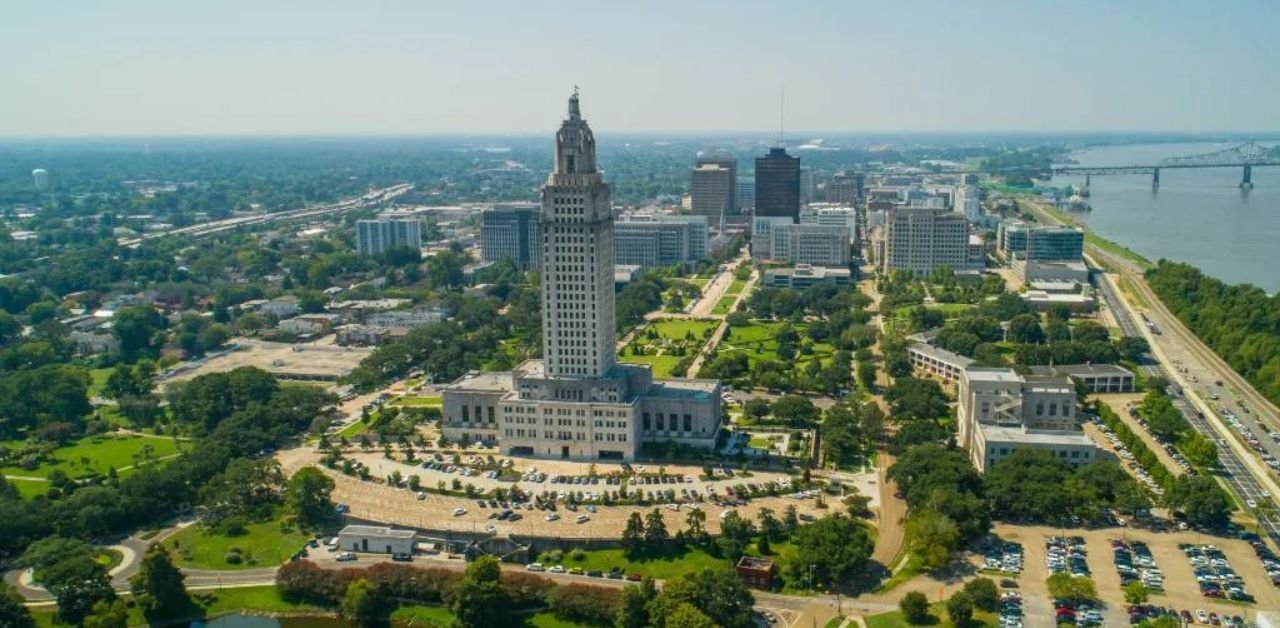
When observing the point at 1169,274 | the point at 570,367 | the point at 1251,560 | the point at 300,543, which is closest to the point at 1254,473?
the point at 1251,560

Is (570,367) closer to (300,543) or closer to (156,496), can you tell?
(300,543)

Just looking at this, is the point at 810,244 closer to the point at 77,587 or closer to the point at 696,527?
the point at 696,527

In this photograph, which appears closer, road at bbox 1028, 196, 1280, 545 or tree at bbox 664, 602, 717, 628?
tree at bbox 664, 602, 717, 628

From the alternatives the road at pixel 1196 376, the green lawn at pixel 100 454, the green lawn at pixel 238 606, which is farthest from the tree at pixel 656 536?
the green lawn at pixel 100 454

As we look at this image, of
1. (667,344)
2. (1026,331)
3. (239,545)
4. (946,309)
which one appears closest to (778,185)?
(946,309)

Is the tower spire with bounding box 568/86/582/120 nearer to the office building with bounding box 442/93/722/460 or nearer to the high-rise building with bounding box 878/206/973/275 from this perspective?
the office building with bounding box 442/93/722/460

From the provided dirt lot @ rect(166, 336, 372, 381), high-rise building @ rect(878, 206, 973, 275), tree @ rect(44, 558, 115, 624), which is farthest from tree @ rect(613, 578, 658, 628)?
high-rise building @ rect(878, 206, 973, 275)

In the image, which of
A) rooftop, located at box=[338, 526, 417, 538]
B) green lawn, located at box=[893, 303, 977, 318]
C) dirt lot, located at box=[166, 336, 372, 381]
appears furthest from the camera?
green lawn, located at box=[893, 303, 977, 318]
